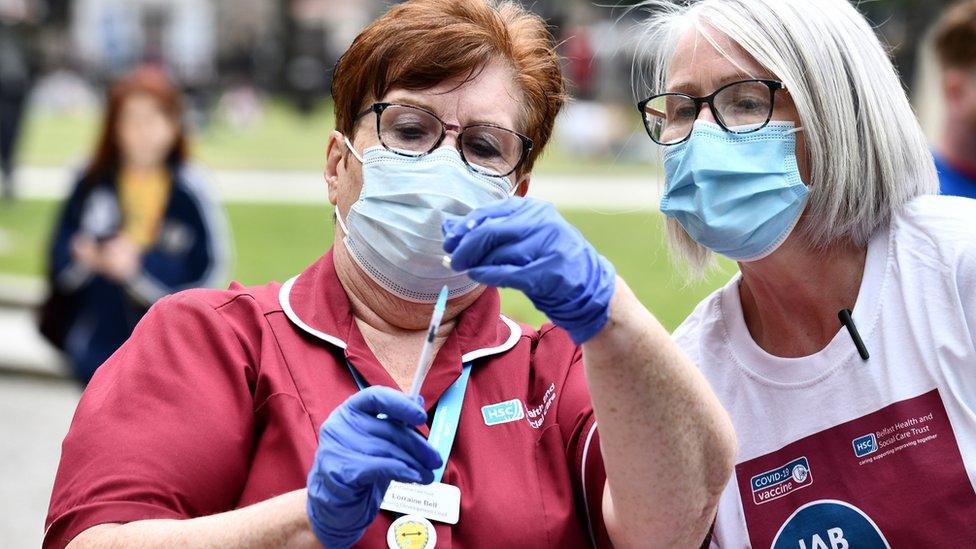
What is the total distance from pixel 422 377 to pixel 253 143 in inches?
651

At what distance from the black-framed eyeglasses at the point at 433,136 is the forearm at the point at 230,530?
706mm

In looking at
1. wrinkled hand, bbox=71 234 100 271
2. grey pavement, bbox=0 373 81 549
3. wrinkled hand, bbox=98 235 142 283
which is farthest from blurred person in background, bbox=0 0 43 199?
wrinkled hand, bbox=98 235 142 283

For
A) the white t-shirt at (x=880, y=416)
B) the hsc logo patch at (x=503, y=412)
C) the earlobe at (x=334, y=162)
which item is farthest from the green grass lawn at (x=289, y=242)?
the hsc logo patch at (x=503, y=412)

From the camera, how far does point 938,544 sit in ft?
7.18

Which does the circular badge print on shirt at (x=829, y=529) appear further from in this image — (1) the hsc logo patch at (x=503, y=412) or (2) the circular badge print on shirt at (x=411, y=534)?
(2) the circular badge print on shirt at (x=411, y=534)

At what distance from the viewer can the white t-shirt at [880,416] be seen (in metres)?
2.21

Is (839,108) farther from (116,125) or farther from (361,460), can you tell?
(116,125)

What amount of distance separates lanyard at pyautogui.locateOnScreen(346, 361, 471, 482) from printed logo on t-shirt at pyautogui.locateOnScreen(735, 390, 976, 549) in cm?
59

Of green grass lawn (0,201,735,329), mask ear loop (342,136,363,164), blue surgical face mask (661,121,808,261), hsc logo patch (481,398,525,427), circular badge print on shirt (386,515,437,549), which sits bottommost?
green grass lawn (0,201,735,329)

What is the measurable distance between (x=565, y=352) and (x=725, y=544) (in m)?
0.48

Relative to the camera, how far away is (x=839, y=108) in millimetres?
2369

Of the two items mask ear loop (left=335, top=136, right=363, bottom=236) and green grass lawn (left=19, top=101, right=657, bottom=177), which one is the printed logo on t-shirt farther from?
green grass lawn (left=19, top=101, right=657, bottom=177)

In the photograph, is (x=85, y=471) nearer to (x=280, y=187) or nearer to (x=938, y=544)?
(x=938, y=544)

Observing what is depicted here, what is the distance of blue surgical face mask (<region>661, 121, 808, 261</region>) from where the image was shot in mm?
2408
